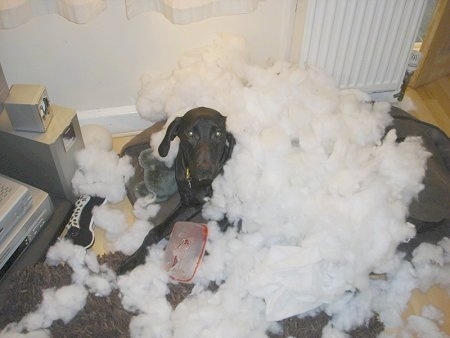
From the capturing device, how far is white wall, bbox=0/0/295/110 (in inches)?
86.2

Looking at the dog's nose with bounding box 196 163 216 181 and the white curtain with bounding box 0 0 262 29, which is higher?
the white curtain with bounding box 0 0 262 29

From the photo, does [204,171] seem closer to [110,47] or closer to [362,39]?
[110,47]

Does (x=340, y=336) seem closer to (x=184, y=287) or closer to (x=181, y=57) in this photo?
(x=184, y=287)

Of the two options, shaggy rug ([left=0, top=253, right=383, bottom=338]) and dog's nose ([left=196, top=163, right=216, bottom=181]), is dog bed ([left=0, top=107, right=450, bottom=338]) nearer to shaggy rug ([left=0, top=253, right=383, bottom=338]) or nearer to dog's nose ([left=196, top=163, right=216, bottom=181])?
shaggy rug ([left=0, top=253, right=383, bottom=338])

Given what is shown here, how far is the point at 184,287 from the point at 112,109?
1198 millimetres

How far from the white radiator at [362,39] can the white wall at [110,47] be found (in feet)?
0.57

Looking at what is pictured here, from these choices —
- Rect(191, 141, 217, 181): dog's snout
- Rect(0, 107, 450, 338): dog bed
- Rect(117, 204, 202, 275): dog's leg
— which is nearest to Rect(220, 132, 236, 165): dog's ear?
Rect(191, 141, 217, 181): dog's snout

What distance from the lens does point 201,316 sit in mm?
1741

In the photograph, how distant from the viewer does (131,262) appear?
1.93 m

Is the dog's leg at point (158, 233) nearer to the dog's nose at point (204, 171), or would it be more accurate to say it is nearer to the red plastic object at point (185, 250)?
the red plastic object at point (185, 250)

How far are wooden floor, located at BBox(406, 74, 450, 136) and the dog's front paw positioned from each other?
1.96 metres

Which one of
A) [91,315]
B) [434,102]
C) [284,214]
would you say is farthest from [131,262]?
[434,102]

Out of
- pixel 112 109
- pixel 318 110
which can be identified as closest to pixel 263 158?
pixel 318 110

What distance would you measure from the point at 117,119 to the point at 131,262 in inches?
38.7
